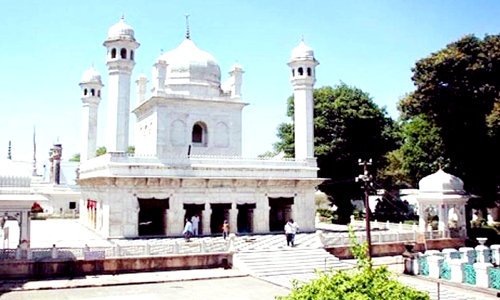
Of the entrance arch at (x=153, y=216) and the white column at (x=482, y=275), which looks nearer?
the white column at (x=482, y=275)

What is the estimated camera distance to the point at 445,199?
26969mm

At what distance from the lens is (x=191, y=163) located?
2680 centimetres

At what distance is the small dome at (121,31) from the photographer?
2674cm

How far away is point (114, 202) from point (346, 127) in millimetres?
20255

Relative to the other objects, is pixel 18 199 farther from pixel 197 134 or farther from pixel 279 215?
pixel 279 215

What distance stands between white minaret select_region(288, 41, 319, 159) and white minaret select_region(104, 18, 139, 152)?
33.1 ft

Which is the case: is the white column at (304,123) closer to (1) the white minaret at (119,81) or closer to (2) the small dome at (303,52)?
(2) the small dome at (303,52)

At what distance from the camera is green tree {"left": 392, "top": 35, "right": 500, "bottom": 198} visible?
2783cm

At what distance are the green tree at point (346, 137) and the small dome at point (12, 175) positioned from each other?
2266cm

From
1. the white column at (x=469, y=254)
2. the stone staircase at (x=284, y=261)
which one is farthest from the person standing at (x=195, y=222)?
the white column at (x=469, y=254)

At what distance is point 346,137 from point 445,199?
12236mm

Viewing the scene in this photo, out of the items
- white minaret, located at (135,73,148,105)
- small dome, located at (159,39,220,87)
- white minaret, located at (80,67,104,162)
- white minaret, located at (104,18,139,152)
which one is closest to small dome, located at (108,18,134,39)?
white minaret, located at (104,18,139,152)

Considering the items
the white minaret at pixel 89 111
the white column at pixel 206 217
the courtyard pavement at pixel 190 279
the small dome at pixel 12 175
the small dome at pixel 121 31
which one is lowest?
the courtyard pavement at pixel 190 279

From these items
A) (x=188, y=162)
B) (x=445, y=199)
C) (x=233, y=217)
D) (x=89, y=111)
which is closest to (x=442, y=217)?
(x=445, y=199)
